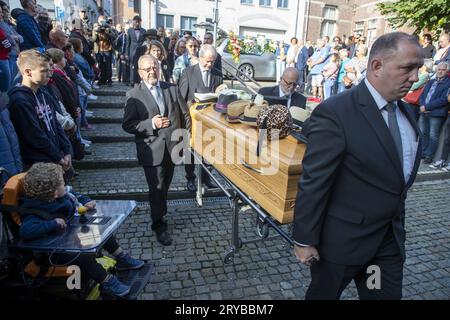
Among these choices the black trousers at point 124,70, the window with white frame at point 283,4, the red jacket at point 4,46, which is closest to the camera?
the red jacket at point 4,46

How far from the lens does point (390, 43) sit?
1683 millimetres

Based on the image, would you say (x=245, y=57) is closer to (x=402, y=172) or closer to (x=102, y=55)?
(x=102, y=55)

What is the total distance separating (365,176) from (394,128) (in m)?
0.30

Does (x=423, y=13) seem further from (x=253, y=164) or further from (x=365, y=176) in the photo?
(x=365, y=176)

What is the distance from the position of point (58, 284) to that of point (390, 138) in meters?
2.17

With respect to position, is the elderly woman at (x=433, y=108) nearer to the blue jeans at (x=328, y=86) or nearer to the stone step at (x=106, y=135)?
the blue jeans at (x=328, y=86)

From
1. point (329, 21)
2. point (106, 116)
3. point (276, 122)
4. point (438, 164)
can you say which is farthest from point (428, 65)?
point (329, 21)

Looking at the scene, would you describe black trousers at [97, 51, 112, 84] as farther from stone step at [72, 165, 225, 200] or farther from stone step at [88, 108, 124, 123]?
stone step at [72, 165, 225, 200]

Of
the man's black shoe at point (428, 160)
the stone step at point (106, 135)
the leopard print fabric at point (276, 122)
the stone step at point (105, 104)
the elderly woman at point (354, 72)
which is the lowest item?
the man's black shoe at point (428, 160)

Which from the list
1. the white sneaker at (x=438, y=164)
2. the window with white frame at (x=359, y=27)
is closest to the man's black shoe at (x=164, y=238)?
the white sneaker at (x=438, y=164)

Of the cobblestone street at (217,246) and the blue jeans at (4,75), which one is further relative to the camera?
the blue jeans at (4,75)

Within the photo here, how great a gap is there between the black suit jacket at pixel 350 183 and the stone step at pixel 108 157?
14.2 ft

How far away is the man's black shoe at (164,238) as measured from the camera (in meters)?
3.62

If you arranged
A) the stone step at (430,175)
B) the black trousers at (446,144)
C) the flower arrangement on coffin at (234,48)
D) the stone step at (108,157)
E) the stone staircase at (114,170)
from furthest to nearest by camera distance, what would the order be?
the flower arrangement on coffin at (234,48)
the black trousers at (446,144)
the stone step at (430,175)
the stone step at (108,157)
the stone staircase at (114,170)
